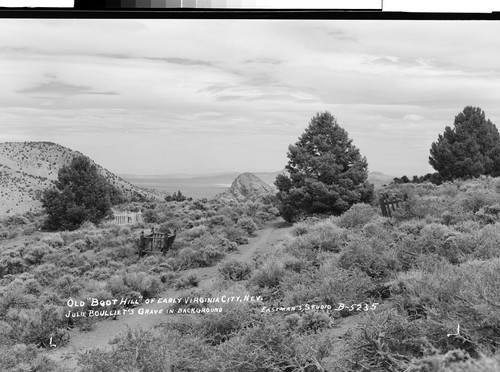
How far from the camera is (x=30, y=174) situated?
363cm

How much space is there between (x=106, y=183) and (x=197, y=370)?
138 cm

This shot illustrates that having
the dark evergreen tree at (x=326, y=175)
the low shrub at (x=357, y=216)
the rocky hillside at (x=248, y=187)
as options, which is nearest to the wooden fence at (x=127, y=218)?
the rocky hillside at (x=248, y=187)

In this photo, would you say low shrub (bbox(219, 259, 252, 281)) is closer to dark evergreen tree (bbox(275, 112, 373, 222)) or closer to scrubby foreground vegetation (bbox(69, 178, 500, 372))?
scrubby foreground vegetation (bbox(69, 178, 500, 372))

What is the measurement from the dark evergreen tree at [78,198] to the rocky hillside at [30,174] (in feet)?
0.17

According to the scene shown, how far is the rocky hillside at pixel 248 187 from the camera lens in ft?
12.3

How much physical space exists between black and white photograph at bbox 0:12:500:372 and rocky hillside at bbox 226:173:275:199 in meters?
0.01

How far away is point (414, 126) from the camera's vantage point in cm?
380

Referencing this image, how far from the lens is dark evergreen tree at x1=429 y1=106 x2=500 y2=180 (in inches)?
149

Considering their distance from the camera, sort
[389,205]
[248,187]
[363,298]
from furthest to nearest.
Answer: [389,205] → [248,187] → [363,298]

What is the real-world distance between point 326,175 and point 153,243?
1.30 meters

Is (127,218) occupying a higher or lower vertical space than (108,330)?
higher

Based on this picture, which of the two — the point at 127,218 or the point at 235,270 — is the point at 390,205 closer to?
the point at 235,270

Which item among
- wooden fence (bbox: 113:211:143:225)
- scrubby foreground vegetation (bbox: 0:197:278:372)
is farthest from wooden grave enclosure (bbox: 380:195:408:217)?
wooden fence (bbox: 113:211:143:225)

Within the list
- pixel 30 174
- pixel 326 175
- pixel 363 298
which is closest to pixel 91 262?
pixel 30 174
